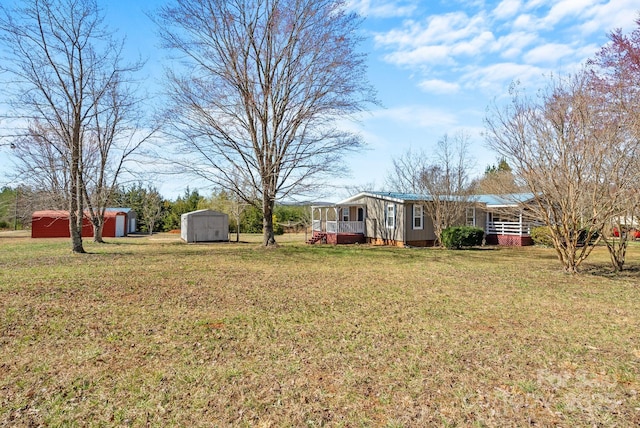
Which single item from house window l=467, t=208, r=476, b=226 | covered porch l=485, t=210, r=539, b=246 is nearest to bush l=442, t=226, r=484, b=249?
covered porch l=485, t=210, r=539, b=246

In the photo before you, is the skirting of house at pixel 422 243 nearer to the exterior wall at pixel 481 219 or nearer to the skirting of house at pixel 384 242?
the skirting of house at pixel 384 242

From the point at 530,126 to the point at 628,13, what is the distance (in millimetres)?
6323

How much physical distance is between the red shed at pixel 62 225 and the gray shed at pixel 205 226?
8.43 meters

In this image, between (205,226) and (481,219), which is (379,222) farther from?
(205,226)

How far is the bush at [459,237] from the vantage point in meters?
17.9

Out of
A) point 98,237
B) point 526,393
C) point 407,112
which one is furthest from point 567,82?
point 98,237

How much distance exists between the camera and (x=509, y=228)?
70.1 feet

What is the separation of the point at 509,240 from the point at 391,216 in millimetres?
6880

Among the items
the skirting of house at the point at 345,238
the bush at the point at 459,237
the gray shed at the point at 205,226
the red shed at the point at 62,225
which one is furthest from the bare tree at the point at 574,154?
the red shed at the point at 62,225

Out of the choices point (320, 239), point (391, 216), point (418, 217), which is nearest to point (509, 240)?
point (418, 217)

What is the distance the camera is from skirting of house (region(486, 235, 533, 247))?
20422 millimetres

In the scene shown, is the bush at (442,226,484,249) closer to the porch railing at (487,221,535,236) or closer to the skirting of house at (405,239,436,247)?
the skirting of house at (405,239,436,247)

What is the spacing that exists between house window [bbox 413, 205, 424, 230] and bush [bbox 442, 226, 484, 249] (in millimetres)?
1737

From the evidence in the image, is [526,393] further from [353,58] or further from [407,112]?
[353,58]
